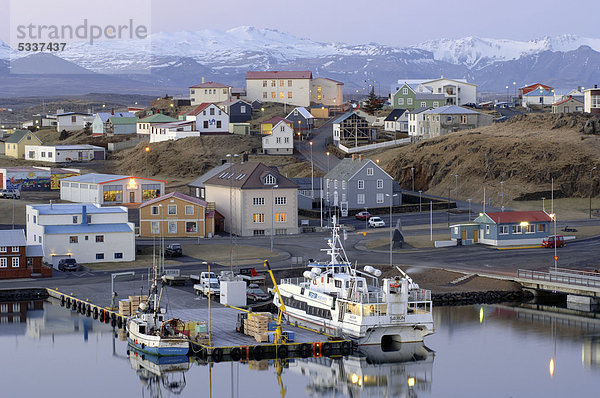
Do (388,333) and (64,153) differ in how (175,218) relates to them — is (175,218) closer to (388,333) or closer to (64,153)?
(388,333)

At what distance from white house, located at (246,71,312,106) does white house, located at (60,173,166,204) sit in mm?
74359

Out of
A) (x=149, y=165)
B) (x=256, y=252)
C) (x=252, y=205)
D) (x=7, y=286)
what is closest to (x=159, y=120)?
(x=149, y=165)

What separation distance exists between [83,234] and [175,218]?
13.9m

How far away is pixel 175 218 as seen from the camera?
98.4 meters

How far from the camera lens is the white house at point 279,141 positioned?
481 feet

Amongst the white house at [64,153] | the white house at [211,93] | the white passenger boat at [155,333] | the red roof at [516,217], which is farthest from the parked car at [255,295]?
the white house at [211,93]

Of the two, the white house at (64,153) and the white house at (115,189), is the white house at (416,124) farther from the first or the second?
the white house at (115,189)

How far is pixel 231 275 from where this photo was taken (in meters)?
74.1

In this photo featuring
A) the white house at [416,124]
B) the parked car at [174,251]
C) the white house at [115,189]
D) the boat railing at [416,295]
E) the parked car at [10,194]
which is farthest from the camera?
the white house at [416,124]

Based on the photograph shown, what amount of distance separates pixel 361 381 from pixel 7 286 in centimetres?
2984

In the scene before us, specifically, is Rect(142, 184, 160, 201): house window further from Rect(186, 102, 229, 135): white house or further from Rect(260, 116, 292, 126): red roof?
Rect(260, 116, 292, 126): red roof

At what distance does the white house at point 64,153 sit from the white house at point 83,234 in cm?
6258

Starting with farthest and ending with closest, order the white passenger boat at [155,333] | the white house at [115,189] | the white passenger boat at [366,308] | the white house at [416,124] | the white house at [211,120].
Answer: the white house at [416,124] < the white house at [211,120] < the white house at [115,189] < the white passenger boat at [366,308] < the white passenger boat at [155,333]

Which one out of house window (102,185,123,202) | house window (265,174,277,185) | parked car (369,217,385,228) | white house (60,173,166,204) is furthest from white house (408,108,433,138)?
house window (265,174,277,185)
